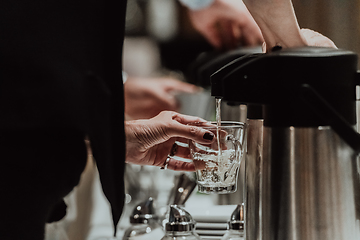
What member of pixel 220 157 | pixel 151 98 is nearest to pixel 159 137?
pixel 220 157

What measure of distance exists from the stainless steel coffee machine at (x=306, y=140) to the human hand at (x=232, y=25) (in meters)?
0.89

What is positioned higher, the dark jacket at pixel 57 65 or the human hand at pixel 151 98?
the human hand at pixel 151 98

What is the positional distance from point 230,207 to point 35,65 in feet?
2.71

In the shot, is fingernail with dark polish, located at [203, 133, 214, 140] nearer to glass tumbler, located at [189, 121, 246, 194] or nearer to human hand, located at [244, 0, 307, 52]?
glass tumbler, located at [189, 121, 246, 194]

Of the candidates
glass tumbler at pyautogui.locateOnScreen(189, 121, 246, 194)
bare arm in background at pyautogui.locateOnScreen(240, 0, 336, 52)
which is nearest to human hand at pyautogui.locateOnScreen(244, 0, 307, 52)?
bare arm in background at pyautogui.locateOnScreen(240, 0, 336, 52)

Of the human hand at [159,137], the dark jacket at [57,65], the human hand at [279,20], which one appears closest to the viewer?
the dark jacket at [57,65]

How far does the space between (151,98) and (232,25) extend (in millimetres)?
382

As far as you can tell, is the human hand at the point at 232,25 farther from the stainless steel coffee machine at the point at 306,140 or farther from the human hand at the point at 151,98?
the stainless steel coffee machine at the point at 306,140

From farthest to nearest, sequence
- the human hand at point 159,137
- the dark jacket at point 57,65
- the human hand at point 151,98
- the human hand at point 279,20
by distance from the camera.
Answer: the human hand at point 151,98
the human hand at point 159,137
the human hand at point 279,20
the dark jacket at point 57,65

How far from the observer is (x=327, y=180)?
550 mm

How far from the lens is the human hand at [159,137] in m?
0.80

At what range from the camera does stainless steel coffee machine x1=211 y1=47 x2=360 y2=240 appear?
540mm

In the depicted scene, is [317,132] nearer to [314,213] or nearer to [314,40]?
[314,213]

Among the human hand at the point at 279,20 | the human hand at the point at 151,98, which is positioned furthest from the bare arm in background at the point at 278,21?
the human hand at the point at 151,98
